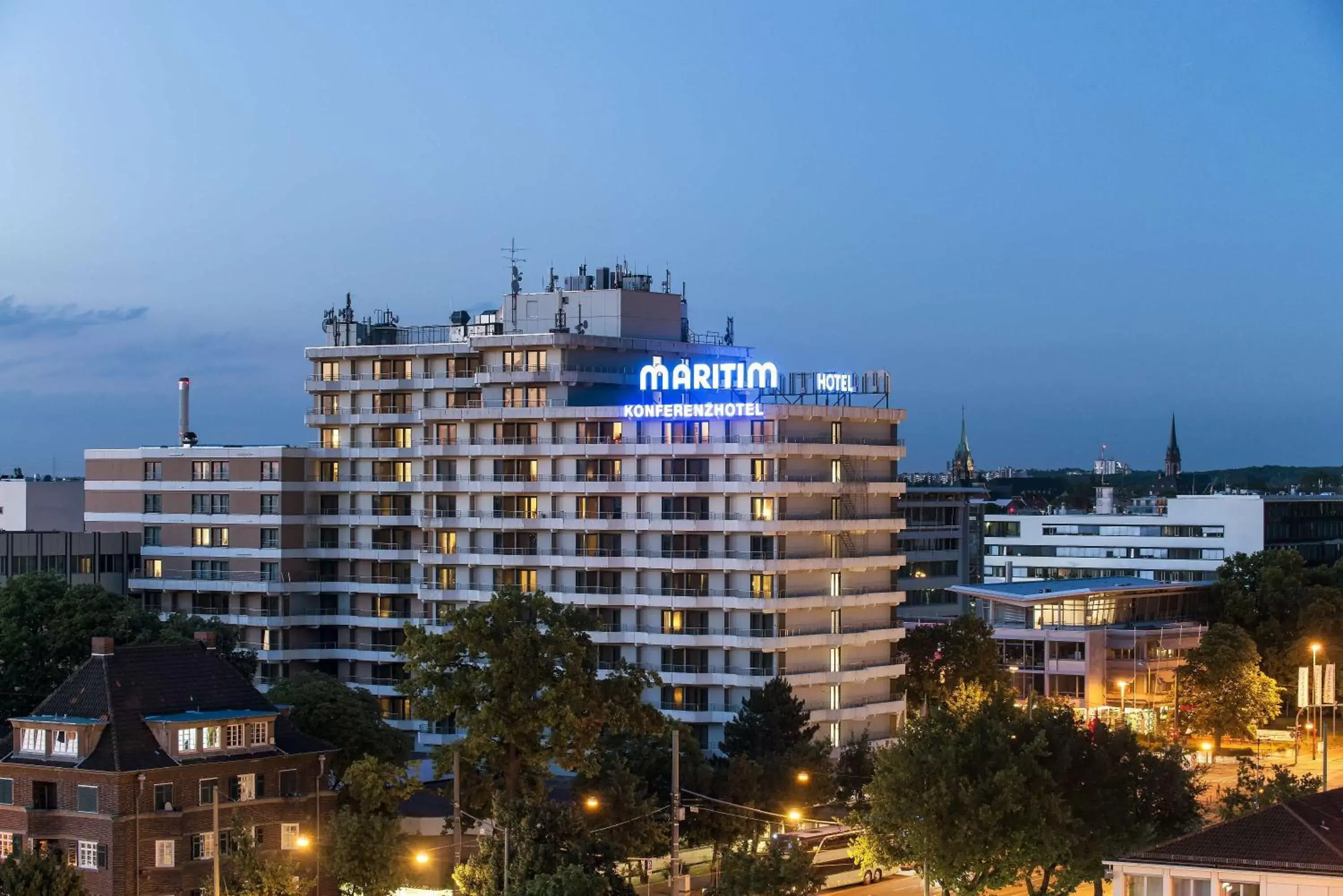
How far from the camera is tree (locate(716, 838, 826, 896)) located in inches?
3484

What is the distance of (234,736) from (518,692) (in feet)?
45.9

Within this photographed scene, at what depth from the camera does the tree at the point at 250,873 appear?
286 ft

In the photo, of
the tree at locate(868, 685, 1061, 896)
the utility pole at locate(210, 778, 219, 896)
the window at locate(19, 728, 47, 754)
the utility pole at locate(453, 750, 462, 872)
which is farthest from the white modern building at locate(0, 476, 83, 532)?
the tree at locate(868, 685, 1061, 896)

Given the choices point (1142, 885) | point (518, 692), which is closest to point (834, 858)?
point (518, 692)

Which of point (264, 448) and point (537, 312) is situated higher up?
point (537, 312)

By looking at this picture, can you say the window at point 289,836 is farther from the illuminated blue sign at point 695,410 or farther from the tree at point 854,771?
the illuminated blue sign at point 695,410

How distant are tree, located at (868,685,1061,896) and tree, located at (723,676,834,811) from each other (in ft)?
53.8

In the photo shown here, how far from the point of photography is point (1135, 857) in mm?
73312

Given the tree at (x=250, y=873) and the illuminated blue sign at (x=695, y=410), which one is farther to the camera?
the illuminated blue sign at (x=695, y=410)

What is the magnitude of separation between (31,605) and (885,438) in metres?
58.9

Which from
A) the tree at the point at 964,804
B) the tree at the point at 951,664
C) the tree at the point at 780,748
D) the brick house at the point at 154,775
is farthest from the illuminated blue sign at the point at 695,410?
the brick house at the point at 154,775

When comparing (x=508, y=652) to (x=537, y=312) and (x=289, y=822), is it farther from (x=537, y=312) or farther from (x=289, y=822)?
(x=537, y=312)

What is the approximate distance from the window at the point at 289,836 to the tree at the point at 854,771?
36152 mm

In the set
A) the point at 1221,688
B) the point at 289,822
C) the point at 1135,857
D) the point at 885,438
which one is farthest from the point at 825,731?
the point at 1135,857
